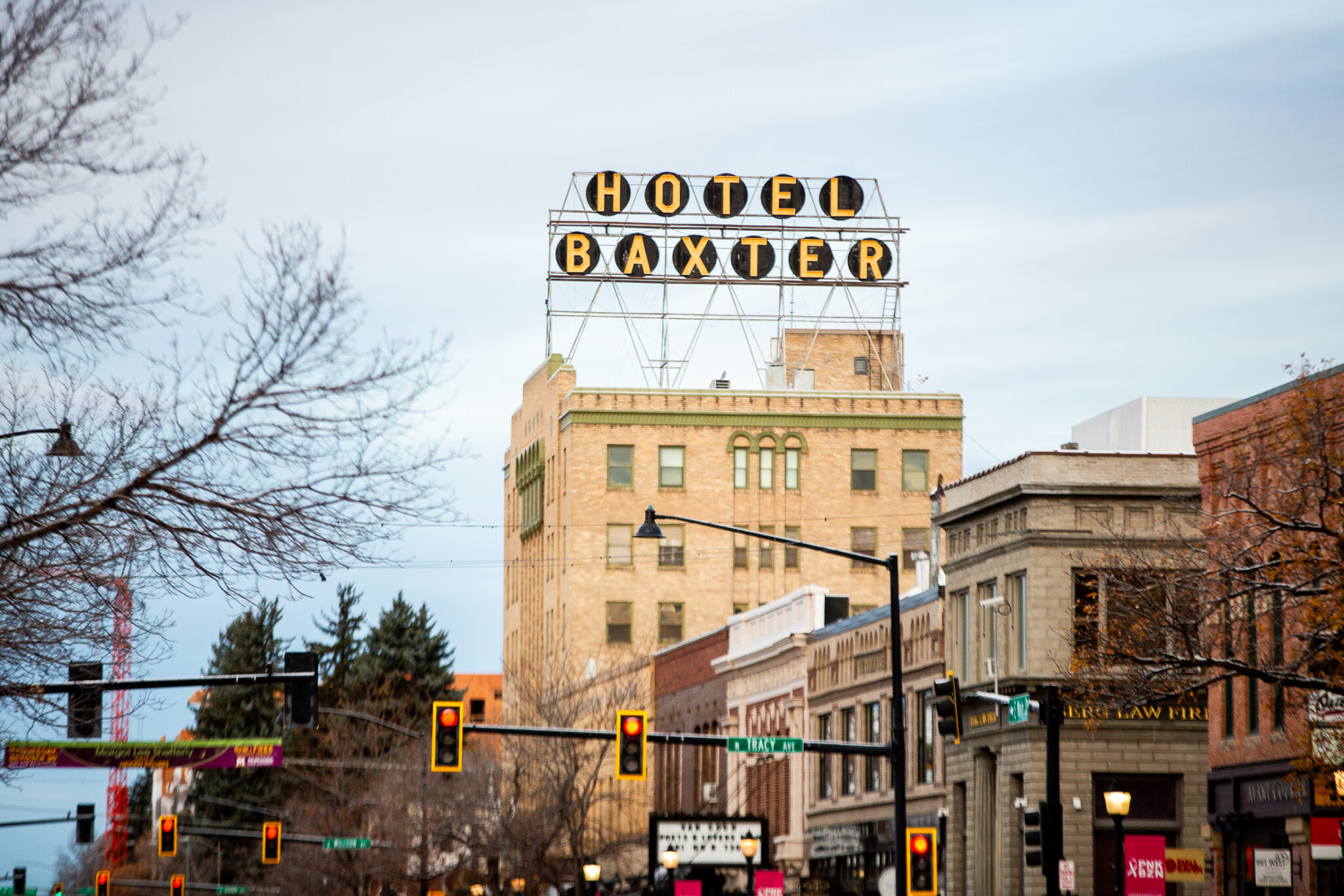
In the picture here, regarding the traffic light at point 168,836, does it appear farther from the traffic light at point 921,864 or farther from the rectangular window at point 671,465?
the traffic light at point 921,864

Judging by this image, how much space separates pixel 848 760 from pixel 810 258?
1531 inches

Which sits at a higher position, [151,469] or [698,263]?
[698,263]

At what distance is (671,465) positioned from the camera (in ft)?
324

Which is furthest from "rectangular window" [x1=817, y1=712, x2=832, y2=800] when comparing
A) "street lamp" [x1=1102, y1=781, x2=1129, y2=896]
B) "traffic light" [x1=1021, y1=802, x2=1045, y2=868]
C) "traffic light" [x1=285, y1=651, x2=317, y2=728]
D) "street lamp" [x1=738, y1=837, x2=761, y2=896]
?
"traffic light" [x1=285, y1=651, x2=317, y2=728]

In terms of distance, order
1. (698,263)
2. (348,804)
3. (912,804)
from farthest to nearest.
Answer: (698,263)
(348,804)
(912,804)

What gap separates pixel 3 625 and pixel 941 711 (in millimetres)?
17782

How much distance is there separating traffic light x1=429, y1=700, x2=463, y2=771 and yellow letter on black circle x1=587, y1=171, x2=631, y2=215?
57468 mm

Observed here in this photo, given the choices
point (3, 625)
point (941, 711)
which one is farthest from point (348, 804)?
point (3, 625)

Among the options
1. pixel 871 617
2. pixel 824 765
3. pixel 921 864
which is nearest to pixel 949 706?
pixel 921 864

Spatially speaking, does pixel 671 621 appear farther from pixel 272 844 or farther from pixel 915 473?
pixel 272 844

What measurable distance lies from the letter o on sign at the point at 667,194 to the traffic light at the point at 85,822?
40441 mm

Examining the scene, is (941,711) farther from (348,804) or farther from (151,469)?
(348,804)

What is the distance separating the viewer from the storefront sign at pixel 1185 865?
38.7 meters

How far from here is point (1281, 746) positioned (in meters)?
38.1
